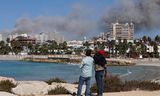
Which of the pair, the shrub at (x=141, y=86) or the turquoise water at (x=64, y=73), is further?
the turquoise water at (x=64, y=73)

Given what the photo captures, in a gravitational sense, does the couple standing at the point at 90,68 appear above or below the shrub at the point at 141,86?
above

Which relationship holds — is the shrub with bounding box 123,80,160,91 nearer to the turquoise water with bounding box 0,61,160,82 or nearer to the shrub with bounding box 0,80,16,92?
the shrub with bounding box 0,80,16,92

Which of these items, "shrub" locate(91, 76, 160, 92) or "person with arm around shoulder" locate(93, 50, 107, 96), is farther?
"shrub" locate(91, 76, 160, 92)

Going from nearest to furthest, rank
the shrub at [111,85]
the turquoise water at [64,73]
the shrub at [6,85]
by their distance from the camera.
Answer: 1. the shrub at [6,85]
2. the shrub at [111,85]
3. the turquoise water at [64,73]

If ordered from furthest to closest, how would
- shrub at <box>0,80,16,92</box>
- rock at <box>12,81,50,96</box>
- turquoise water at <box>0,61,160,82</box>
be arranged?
turquoise water at <box>0,61,160,82</box>, shrub at <box>0,80,16,92</box>, rock at <box>12,81,50,96</box>

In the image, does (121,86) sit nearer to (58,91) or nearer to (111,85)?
(111,85)

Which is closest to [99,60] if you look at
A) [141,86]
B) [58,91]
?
[58,91]

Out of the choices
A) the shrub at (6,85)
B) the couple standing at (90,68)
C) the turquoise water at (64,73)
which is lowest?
the turquoise water at (64,73)

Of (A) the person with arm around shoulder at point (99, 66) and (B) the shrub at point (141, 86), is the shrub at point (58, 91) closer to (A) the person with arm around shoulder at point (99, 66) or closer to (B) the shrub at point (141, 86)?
(A) the person with arm around shoulder at point (99, 66)

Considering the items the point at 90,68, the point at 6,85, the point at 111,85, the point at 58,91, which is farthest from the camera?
the point at 111,85

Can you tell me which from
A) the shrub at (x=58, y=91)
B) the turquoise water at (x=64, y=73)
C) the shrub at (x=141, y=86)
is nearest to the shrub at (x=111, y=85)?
the shrub at (x=141, y=86)

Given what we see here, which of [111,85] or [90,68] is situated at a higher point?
[90,68]

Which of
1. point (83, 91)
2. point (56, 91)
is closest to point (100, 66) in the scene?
point (83, 91)

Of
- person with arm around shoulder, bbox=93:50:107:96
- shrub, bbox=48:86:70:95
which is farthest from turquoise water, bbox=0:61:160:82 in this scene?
person with arm around shoulder, bbox=93:50:107:96
